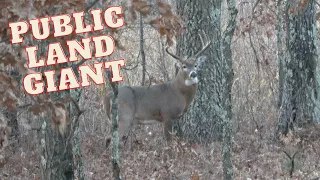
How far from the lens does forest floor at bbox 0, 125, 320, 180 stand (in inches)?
343

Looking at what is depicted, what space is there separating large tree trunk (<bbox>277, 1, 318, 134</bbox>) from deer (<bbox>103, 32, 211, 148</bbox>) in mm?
1340

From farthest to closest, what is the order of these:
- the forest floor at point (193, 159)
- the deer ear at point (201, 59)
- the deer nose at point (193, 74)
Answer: the deer nose at point (193, 74)
the deer ear at point (201, 59)
the forest floor at point (193, 159)

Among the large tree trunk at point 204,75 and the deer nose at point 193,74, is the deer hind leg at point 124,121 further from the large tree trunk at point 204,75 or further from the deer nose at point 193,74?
the deer nose at point 193,74

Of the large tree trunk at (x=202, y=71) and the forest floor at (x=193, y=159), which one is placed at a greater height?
the large tree trunk at (x=202, y=71)

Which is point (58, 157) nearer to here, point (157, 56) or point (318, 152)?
point (318, 152)

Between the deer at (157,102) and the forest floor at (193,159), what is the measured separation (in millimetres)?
405

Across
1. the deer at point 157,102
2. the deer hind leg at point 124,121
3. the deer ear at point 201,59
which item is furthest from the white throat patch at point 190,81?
the deer hind leg at point 124,121

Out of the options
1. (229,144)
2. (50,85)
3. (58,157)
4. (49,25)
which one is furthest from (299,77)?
(49,25)

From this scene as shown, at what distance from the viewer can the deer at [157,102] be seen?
11.5 m

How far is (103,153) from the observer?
1023cm

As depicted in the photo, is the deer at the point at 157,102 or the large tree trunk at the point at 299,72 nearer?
the large tree trunk at the point at 299,72

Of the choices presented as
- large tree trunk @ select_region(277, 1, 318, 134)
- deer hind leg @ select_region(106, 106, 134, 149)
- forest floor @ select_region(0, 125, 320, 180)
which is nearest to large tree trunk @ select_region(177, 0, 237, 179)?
forest floor @ select_region(0, 125, 320, 180)

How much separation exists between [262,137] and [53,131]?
4.36 meters

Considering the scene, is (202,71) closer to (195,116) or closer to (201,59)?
(201,59)
